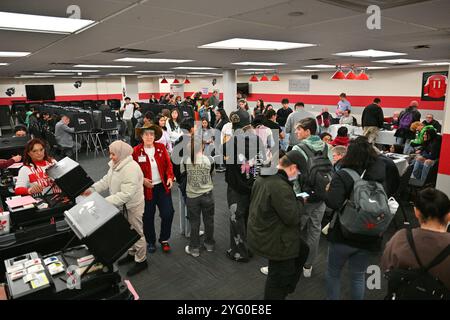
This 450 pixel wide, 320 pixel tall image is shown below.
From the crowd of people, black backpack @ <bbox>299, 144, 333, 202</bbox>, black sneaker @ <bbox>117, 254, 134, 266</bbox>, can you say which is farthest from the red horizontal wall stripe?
black sneaker @ <bbox>117, 254, 134, 266</bbox>

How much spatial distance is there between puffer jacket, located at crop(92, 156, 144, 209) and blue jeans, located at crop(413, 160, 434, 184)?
431 centimetres

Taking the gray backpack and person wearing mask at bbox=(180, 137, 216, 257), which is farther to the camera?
person wearing mask at bbox=(180, 137, 216, 257)

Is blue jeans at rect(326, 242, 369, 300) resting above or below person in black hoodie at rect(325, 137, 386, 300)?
below

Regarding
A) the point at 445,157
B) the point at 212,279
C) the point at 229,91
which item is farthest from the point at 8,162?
the point at 229,91

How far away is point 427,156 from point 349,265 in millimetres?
3726

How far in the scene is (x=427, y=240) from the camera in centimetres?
150

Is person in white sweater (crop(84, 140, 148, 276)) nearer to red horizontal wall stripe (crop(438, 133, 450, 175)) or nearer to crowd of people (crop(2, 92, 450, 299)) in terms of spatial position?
crowd of people (crop(2, 92, 450, 299))

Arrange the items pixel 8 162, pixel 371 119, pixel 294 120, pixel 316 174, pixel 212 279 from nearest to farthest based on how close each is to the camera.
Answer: pixel 316 174
pixel 212 279
pixel 8 162
pixel 294 120
pixel 371 119

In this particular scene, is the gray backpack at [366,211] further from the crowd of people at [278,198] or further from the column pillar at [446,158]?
the column pillar at [446,158]

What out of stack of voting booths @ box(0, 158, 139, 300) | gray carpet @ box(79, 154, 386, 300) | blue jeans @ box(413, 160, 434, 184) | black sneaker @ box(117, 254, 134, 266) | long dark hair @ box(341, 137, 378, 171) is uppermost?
long dark hair @ box(341, 137, 378, 171)

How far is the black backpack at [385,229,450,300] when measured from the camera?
1.46 metres

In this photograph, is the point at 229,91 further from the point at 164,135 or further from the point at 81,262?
the point at 81,262

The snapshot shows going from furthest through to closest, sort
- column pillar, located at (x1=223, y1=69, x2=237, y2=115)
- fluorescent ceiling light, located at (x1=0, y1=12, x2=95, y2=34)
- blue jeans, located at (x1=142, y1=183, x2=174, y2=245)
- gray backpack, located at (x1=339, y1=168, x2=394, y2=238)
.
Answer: column pillar, located at (x1=223, y1=69, x2=237, y2=115)
blue jeans, located at (x1=142, y1=183, x2=174, y2=245)
fluorescent ceiling light, located at (x1=0, y1=12, x2=95, y2=34)
gray backpack, located at (x1=339, y1=168, x2=394, y2=238)

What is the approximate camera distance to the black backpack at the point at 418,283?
1462 mm
